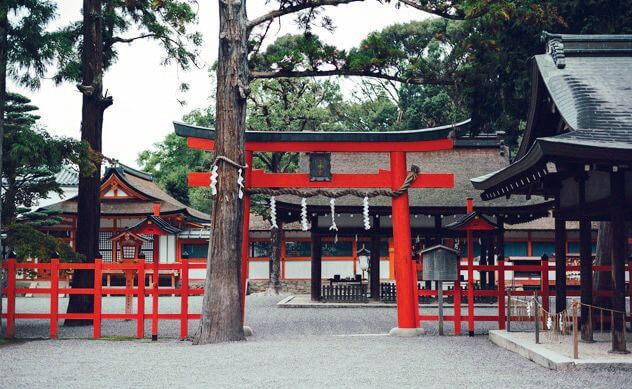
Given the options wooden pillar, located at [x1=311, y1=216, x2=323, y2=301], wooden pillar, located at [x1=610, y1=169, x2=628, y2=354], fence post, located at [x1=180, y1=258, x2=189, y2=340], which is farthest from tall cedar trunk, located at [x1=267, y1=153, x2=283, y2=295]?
wooden pillar, located at [x1=610, y1=169, x2=628, y2=354]

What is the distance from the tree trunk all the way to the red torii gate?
15409mm

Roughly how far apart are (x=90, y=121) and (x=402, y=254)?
24.8 feet

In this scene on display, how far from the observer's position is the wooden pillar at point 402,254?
1485cm

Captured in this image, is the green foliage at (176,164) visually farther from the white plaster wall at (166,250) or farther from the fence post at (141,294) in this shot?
the fence post at (141,294)

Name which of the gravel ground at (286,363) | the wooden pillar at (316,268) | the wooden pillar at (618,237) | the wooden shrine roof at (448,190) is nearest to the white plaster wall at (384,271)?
the wooden shrine roof at (448,190)

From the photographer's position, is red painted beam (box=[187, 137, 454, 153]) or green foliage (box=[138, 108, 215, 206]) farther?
green foliage (box=[138, 108, 215, 206])

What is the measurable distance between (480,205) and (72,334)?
12.5 metres

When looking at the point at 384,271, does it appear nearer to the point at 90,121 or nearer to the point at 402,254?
the point at 90,121

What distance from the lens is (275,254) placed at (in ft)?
100

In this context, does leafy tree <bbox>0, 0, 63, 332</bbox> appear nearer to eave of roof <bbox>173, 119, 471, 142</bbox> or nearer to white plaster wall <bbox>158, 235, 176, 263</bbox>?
eave of roof <bbox>173, 119, 471, 142</bbox>

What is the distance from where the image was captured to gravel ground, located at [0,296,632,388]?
9016 millimetres

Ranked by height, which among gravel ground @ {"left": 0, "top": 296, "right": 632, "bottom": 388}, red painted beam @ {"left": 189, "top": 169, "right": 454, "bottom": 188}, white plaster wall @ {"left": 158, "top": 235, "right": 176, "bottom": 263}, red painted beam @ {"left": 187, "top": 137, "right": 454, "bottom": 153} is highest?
red painted beam @ {"left": 187, "top": 137, "right": 454, "bottom": 153}

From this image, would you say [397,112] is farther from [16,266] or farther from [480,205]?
[16,266]

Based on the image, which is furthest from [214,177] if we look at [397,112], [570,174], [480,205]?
[397,112]
